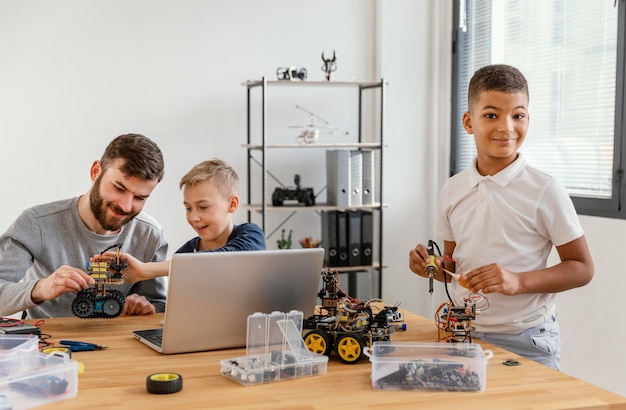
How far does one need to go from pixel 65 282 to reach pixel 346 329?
2.56ft

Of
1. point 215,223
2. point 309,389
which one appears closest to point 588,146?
point 215,223

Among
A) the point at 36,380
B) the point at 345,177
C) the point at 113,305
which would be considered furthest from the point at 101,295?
the point at 345,177

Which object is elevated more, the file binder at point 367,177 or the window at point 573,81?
the window at point 573,81

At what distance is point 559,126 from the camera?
4.06 meters

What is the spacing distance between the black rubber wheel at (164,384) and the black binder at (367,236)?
311 centimetres

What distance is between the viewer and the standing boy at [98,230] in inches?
95.1

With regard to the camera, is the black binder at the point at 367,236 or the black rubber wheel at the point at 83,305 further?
the black binder at the point at 367,236

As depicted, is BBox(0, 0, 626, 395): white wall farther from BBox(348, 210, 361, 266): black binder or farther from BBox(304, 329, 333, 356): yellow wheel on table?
BBox(304, 329, 333, 356): yellow wheel on table

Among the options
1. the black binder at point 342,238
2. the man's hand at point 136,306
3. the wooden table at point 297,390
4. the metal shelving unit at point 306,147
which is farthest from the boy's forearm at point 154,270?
the black binder at point 342,238

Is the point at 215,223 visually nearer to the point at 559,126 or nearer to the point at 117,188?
the point at 117,188

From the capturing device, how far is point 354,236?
15.3 feet

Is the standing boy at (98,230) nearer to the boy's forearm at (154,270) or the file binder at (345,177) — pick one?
the boy's forearm at (154,270)

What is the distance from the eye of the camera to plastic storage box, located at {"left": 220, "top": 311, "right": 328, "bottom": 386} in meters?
1.69

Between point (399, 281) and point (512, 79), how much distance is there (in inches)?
117
